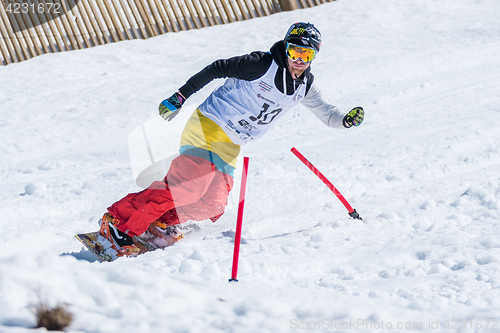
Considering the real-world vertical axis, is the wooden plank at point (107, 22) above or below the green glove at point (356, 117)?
above

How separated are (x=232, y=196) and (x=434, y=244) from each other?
1.57 meters

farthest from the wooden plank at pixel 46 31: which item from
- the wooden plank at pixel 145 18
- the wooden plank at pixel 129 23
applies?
the wooden plank at pixel 145 18

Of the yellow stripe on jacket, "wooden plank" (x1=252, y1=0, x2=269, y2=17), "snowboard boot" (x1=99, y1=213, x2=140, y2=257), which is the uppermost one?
"wooden plank" (x1=252, y1=0, x2=269, y2=17)

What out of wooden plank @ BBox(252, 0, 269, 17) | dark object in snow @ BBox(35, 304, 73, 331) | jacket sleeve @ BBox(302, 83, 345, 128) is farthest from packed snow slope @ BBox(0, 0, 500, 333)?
jacket sleeve @ BBox(302, 83, 345, 128)

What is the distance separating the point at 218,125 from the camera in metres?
3.33

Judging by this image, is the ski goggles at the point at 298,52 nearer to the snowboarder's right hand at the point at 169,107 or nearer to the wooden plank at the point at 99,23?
the snowboarder's right hand at the point at 169,107

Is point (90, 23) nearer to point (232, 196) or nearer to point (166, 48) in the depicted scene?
point (166, 48)

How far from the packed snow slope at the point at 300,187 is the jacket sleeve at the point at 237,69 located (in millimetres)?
367

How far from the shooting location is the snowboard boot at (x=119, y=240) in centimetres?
307

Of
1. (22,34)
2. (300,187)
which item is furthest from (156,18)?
(300,187)

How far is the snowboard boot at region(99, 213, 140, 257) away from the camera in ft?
10.1

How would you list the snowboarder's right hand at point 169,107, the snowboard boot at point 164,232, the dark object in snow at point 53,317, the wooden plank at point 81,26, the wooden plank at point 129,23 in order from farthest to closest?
1. the wooden plank at point 129,23
2. the wooden plank at point 81,26
3. the snowboard boot at point 164,232
4. the snowboarder's right hand at point 169,107
5. the dark object in snow at point 53,317

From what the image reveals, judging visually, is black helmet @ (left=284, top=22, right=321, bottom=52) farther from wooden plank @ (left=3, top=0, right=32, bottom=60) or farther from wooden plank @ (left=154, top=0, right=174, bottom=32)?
wooden plank @ (left=3, top=0, right=32, bottom=60)

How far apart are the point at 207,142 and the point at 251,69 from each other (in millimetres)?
657
